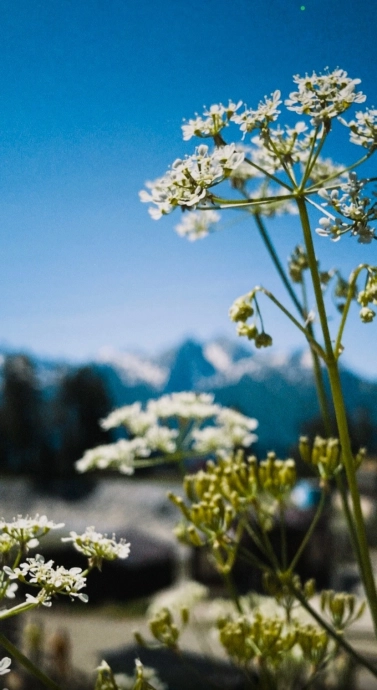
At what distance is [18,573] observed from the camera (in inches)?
28.5

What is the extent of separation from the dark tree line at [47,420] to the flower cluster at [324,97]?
32.1ft

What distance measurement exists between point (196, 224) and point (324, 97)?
0.62m

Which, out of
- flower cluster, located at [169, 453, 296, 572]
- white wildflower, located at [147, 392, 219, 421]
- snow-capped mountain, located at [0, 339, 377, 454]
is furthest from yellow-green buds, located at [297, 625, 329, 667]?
snow-capped mountain, located at [0, 339, 377, 454]

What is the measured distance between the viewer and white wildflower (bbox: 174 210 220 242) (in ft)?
4.72

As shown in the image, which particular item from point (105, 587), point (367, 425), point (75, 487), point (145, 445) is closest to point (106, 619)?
point (105, 587)

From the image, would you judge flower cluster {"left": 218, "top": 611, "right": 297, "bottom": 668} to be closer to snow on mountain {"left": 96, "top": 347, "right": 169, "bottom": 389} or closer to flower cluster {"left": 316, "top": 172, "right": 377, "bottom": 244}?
flower cluster {"left": 316, "top": 172, "right": 377, "bottom": 244}

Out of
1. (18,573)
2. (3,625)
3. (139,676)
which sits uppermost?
(3,625)

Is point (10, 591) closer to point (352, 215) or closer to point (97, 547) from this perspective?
point (97, 547)

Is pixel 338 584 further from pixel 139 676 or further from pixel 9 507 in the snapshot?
pixel 139 676

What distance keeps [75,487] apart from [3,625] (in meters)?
7.24

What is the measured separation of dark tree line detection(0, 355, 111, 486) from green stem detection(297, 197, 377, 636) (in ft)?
31.5

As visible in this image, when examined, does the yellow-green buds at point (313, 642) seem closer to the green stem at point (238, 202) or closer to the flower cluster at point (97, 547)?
the flower cluster at point (97, 547)

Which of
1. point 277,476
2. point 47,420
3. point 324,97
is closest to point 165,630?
point 277,476

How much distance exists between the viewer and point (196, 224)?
4.78 ft
